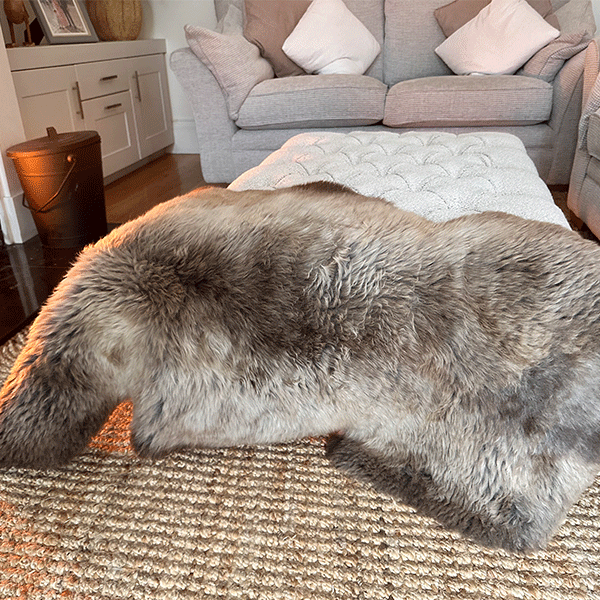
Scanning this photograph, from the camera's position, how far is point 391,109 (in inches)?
96.6

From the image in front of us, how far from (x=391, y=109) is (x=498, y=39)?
2.26 ft

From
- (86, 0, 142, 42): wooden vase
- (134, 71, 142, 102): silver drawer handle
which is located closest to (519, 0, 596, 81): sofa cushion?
(134, 71, 142, 102): silver drawer handle

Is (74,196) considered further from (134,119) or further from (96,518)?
(96,518)

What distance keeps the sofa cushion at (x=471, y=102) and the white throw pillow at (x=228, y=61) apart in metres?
0.68

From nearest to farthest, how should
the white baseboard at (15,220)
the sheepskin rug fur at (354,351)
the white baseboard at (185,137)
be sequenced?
the sheepskin rug fur at (354,351) < the white baseboard at (15,220) < the white baseboard at (185,137)

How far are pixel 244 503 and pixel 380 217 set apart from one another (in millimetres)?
513

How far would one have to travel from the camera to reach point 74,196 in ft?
6.58

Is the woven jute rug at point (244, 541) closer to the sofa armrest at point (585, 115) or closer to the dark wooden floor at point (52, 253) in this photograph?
the dark wooden floor at point (52, 253)

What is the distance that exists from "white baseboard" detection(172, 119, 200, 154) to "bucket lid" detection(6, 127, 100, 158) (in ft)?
5.60

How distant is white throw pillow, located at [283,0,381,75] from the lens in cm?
275

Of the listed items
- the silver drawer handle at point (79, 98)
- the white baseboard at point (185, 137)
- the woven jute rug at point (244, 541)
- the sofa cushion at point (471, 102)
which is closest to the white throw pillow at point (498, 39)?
the sofa cushion at point (471, 102)

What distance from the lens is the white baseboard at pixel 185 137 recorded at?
3629 millimetres

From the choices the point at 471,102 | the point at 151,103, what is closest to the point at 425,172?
the point at 471,102

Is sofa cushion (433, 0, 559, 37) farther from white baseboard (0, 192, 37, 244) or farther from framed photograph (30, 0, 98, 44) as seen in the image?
white baseboard (0, 192, 37, 244)
